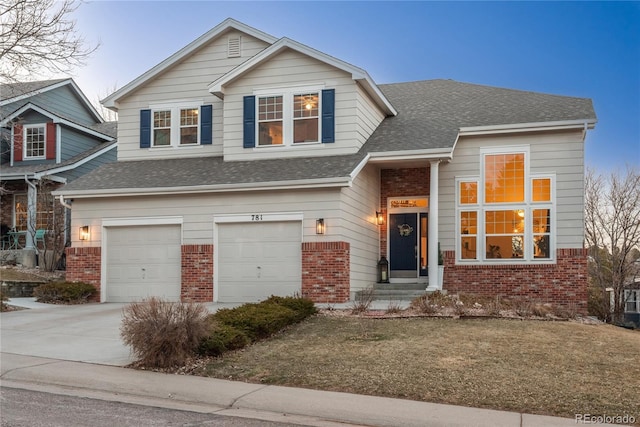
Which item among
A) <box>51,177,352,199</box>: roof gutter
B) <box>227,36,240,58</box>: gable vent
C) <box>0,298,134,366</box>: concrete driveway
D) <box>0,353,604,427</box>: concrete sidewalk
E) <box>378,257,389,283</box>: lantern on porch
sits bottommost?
<box>0,353,604,427</box>: concrete sidewalk

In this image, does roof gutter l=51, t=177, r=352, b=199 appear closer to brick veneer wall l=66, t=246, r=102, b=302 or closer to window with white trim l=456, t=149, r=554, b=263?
brick veneer wall l=66, t=246, r=102, b=302

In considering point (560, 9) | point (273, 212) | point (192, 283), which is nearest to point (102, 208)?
point (192, 283)

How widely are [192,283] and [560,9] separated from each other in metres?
16.7

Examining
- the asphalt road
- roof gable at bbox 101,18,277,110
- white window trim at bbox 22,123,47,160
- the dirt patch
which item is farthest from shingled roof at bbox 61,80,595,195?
the asphalt road

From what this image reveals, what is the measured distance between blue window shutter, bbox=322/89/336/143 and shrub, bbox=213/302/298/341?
259 inches

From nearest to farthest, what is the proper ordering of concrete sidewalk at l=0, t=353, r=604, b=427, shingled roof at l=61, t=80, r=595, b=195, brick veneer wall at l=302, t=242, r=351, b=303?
concrete sidewalk at l=0, t=353, r=604, b=427
brick veneer wall at l=302, t=242, r=351, b=303
shingled roof at l=61, t=80, r=595, b=195

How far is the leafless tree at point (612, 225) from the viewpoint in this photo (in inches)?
934

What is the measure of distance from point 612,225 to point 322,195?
49.6 ft

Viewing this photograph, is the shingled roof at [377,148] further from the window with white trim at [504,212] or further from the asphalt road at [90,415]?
the asphalt road at [90,415]

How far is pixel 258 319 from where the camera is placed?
10742 millimetres

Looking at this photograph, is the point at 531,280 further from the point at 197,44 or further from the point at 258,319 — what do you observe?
the point at 197,44

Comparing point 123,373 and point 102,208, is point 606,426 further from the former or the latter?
point 102,208

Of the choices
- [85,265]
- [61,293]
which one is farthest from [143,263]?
[61,293]

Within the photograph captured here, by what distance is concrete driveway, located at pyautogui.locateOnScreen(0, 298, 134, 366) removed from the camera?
9969 millimetres
